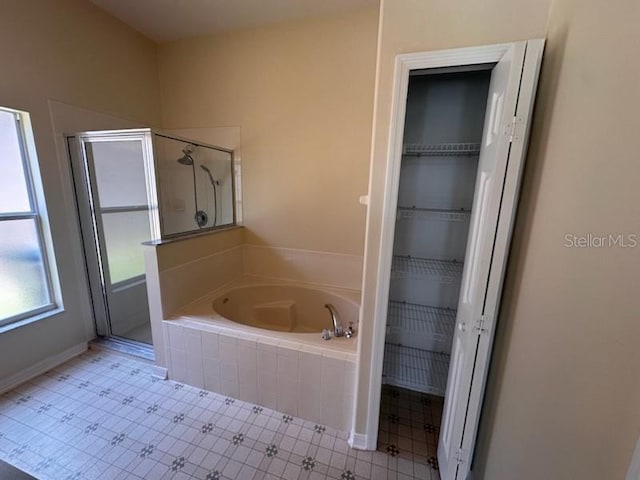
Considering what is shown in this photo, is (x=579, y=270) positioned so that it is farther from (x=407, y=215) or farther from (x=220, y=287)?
(x=220, y=287)

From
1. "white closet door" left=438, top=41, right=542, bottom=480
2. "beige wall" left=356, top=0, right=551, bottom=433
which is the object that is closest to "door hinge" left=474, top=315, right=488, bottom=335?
"white closet door" left=438, top=41, right=542, bottom=480

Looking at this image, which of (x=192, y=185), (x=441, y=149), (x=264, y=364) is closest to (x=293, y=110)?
(x=192, y=185)

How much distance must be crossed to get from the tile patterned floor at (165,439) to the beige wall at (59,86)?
0.33 metres

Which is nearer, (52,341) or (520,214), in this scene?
(520,214)

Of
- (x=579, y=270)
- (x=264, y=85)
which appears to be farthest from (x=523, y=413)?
(x=264, y=85)

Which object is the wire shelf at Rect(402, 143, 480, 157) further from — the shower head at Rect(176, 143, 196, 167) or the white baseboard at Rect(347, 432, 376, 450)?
the shower head at Rect(176, 143, 196, 167)

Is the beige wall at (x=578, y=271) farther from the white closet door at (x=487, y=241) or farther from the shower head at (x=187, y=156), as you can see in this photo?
the shower head at (x=187, y=156)

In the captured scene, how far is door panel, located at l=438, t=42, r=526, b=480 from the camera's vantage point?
0.84 meters

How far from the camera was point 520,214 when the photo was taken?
942mm

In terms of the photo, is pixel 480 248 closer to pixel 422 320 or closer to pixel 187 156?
pixel 422 320

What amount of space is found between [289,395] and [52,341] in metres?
1.90

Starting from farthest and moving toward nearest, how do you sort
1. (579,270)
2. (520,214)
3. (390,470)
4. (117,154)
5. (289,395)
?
(117,154) → (289,395) → (390,470) → (520,214) → (579,270)

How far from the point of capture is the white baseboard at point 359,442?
55.1 inches

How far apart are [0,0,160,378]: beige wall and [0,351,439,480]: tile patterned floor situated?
1.07ft
